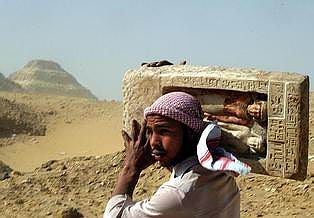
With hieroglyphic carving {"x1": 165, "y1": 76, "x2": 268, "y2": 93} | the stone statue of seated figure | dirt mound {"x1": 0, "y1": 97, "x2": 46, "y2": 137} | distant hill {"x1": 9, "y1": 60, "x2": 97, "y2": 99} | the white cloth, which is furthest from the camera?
distant hill {"x1": 9, "y1": 60, "x2": 97, "y2": 99}

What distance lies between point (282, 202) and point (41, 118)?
1452 cm

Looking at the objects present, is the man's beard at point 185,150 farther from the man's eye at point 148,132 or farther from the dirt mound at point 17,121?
the dirt mound at point 17,121

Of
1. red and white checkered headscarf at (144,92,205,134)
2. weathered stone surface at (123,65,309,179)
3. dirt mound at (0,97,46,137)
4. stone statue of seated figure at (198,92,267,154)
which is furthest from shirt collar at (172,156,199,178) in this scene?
dirt mound at (0,97,46,137)

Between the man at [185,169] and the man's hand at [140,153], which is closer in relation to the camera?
the man at [185,169]

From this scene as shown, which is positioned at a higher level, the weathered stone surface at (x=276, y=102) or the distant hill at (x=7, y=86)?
the weathered stone surface at (x=276, y=102)

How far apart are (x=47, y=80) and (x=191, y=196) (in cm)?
4250

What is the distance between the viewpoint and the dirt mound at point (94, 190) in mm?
6402

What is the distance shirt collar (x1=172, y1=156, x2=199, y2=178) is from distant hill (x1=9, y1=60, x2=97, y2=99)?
125 ft

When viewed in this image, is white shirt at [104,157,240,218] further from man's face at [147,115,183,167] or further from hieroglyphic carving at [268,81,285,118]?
hieroglyphic carving at [268,81,285,118]

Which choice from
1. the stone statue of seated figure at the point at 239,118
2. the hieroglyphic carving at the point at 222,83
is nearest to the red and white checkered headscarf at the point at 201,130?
the stone statue of seated figure at the point at 239,118

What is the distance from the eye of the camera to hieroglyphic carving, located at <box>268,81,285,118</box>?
142 inches

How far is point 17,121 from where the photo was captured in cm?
1812

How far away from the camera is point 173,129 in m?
2.44

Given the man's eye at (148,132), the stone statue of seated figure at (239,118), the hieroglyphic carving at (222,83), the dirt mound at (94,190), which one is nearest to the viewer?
the man's eye at (148,132)
